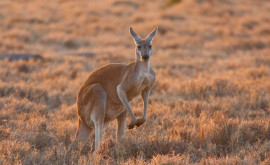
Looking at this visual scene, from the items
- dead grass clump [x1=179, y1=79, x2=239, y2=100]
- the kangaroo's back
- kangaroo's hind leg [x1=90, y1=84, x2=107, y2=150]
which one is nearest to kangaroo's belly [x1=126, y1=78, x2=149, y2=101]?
the kangaroo's back

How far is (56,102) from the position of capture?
23.6ft

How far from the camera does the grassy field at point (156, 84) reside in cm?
462

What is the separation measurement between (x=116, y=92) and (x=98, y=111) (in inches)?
12.4

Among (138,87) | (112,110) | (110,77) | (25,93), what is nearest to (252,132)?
(138,87)

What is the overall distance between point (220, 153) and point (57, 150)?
1775 millimetres

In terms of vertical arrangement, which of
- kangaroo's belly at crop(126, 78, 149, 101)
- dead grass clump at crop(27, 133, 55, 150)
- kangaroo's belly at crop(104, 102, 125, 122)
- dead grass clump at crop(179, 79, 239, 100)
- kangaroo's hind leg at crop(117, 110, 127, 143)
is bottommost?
dead grass clump at crop(179, 79, 239, 100)

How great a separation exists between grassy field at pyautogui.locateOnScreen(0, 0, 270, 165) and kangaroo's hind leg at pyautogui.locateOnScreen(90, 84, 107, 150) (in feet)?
0.38

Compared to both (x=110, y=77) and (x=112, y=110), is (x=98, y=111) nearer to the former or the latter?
(x=112, y=110)

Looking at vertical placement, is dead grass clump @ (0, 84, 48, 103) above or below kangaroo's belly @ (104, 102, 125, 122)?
below

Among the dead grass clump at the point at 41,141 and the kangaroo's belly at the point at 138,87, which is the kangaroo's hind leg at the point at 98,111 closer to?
the kangaroo's belly at the point at 138,87

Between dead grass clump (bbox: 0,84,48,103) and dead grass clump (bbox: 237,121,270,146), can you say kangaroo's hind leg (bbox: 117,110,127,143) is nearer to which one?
dead grass clump (bbox: 237,121,270,146)

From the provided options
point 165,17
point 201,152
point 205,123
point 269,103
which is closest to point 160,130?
point 205,123

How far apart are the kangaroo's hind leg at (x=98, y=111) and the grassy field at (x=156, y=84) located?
12cm

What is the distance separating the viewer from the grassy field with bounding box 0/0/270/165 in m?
4.62
